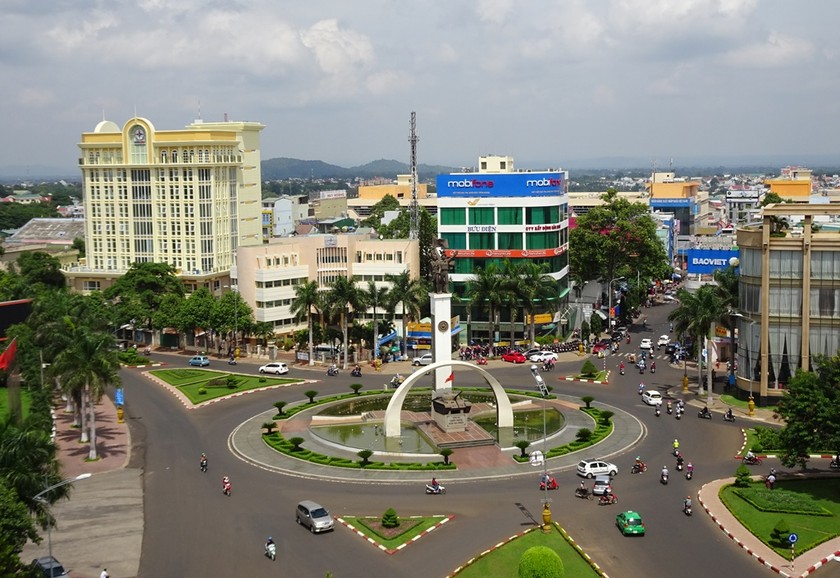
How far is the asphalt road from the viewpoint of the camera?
151 feet

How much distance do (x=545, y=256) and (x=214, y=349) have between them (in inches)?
1728

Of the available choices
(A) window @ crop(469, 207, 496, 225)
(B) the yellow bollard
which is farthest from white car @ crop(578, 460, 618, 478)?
(A) window @ crop(469, 207, 496, 225)

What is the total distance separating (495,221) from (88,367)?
6133 cm

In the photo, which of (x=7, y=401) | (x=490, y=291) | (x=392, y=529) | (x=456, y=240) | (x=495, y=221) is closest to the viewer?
(x=392, y=529)

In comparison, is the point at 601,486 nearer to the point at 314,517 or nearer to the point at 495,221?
the point at 314,517

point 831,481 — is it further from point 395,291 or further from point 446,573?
point 395,291

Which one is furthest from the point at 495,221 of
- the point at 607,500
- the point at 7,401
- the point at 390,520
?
the point at 390,520

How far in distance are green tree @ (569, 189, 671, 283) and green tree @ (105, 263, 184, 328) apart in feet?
185

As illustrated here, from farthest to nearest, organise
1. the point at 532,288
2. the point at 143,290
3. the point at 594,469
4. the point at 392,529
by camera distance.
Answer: the point at 143,290 < the point at 532,288 < the point at 594,469 < the point at 392,529

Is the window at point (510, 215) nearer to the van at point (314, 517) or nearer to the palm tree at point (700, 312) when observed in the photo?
the palm tree at point (700, 312)

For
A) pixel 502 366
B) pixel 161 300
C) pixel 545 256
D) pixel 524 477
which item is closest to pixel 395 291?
pixel 502 366

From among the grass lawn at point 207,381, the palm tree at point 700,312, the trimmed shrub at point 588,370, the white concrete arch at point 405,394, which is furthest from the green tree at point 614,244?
the white concrete arch at point 405,394

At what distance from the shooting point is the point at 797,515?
5222cm

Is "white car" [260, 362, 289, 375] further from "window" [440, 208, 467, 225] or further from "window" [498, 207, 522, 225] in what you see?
"window" [498, 207, 522, 225]
